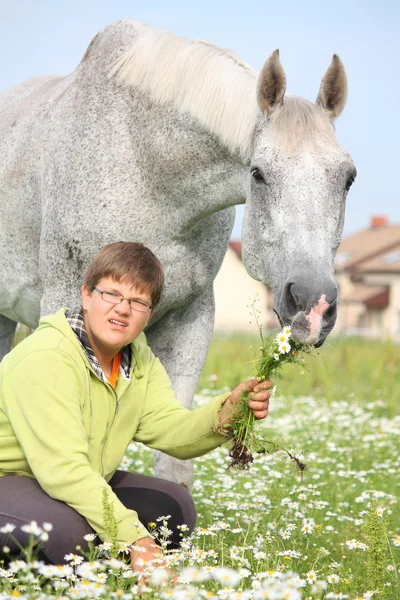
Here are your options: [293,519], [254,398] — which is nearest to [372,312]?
[293,519]

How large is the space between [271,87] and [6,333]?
3.14 metres

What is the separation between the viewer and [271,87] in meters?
3.27

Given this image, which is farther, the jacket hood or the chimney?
the chimney

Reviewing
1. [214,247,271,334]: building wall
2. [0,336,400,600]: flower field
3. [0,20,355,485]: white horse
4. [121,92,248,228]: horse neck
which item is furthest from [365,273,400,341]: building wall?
[121,92,248,228]: horse neck

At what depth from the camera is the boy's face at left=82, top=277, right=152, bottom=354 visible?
9.86 feet

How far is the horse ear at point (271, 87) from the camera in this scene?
324 cm

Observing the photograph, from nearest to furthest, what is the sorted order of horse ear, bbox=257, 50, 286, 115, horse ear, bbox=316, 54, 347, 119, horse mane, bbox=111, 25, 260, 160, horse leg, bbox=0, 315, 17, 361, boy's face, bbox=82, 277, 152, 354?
boy's face, bbox=82, 277, 152, 354
horse ear, bbox=257, 50, 286, 115
horse ear, bbox=316, 54, 347, 119
horse mane, bbox=111, 25, 260, 160
horse leg, bbox=0, 315, 17, 361

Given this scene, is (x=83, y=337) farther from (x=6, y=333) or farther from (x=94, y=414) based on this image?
(x=6, y=333)

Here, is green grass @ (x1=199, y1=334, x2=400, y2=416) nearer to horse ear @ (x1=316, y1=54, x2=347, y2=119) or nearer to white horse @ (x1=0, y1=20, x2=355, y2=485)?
white horse @ (x1=0, y1=20, x2=355, y2=485)

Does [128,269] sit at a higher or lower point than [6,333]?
lower

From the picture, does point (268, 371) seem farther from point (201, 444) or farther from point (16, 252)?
point (16, 252)

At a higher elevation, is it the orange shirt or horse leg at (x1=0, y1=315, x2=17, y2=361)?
horse leg at (x1=0, y1=315, x2=17, y2=361)

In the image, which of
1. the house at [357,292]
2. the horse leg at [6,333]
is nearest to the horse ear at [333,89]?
the horse leg at [6,333]

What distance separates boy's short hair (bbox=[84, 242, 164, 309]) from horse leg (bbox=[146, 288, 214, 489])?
3.91ft
